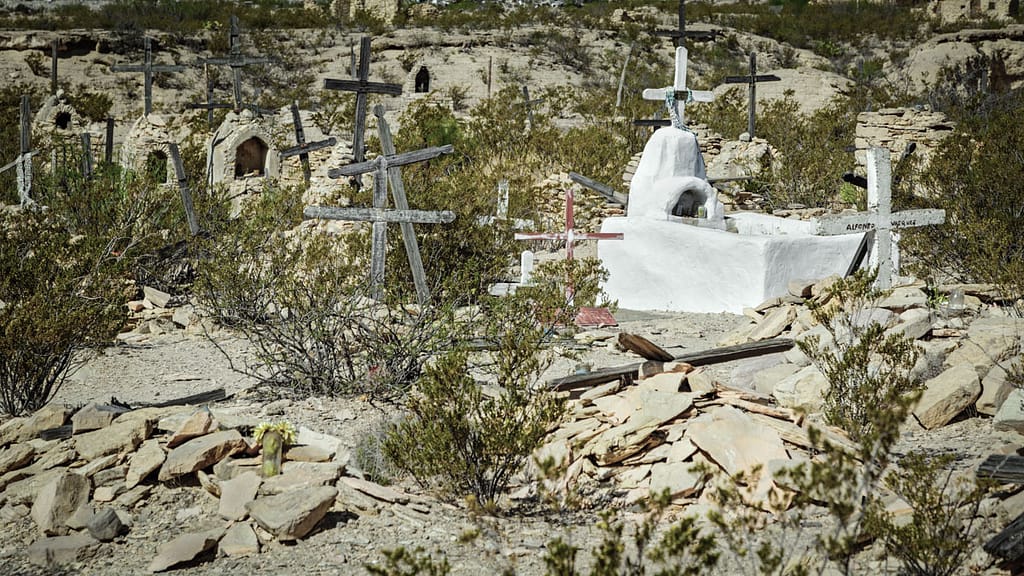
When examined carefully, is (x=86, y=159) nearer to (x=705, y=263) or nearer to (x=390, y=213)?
(x=390, y=213)

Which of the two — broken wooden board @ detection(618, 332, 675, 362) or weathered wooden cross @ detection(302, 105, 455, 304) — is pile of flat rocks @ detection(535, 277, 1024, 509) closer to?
broken wooden board @ detection(618, 332, 675, 362)

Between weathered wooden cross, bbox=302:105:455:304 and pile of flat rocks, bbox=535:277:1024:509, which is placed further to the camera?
weathered wooden cross, bbox=302:105:455:304

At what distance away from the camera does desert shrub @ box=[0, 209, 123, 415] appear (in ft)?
22.4

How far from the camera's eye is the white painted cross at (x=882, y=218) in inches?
377

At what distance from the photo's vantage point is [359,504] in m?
4.84

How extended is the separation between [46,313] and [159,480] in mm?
2767

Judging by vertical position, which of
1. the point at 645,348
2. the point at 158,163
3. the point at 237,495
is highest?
the point at 158,163

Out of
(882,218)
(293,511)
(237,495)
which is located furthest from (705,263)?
(293,511)

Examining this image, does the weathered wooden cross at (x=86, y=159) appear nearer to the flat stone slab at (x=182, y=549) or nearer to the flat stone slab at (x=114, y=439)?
the flat stone slab at (x=114, y=439)

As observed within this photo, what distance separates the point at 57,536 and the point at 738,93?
27.6m

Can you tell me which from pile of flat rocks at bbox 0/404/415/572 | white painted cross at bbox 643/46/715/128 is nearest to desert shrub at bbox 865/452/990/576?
pile of flat rocks at bbox 0/404/415/572

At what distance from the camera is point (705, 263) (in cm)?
1095

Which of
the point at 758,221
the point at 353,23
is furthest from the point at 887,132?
the point at 353,23

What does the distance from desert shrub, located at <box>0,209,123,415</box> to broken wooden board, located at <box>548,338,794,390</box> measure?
3.91 metres
